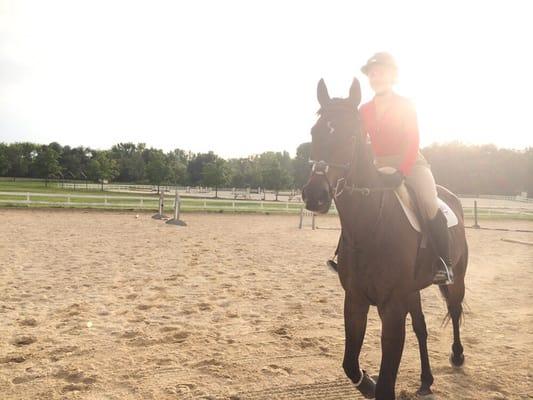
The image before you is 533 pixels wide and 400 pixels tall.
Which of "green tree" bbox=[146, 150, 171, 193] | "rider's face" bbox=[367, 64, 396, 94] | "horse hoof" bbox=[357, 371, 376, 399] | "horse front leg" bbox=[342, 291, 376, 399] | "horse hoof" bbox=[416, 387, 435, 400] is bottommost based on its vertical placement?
"horse hoof" bbox=[416, 387, 435, 400]

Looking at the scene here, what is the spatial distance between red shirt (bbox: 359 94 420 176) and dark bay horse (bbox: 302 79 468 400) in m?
0.36

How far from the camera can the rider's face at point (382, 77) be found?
3713mm

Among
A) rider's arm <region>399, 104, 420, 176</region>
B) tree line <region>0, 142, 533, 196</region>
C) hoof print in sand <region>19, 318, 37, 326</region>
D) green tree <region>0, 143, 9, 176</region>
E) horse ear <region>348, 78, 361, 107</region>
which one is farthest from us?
green tree <region>0, 143, 9, 176</region>

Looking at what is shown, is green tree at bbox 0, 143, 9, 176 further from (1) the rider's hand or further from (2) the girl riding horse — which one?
(1) the rider's hand

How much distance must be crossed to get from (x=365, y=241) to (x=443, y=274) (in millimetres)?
1041

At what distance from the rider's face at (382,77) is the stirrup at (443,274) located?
1740 mm

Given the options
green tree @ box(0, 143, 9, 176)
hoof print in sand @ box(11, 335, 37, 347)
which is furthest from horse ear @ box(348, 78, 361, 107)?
green tree @ box(0, 143, 9, 176)

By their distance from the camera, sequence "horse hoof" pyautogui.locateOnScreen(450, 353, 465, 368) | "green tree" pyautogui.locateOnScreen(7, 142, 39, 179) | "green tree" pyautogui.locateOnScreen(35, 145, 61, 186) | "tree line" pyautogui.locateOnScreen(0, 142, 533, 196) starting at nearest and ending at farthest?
"horse hoof" pyautogui.locateOnScreen(450, 353, 465, 368) < "tree line" pyautogui.locateOnScreen(0, 142, 533, 196) < "green tree" pyautogui.locateOnScreen(35, 145, 61, 186) < "green tree" pyautogui.locateOnScreen(7, 142, 39, 179)

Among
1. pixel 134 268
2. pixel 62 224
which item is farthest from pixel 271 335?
pixel 62 224

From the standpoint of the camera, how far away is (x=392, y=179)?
11.3 ft

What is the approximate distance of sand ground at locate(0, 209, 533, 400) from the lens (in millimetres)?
4156

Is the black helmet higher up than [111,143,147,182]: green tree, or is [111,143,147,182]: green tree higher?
[111,143,147,182]: green tree

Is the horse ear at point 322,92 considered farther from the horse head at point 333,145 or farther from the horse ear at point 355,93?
the horse ear at point 355,93

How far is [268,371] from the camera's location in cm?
447
